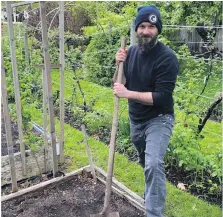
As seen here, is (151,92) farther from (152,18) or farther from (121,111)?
(121,111)

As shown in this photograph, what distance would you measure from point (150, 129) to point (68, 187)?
1.39m

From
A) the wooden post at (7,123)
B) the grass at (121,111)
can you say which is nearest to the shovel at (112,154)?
the wooden post at (7,123)

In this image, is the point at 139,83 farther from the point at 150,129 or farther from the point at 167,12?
the point at 167,12

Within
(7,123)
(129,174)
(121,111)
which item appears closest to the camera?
(7,123)

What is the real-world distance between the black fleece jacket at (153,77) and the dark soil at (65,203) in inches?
36.9

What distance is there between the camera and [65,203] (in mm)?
3150

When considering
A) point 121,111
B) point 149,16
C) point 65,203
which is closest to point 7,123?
point 65,203

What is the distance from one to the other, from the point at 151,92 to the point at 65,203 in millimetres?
1554

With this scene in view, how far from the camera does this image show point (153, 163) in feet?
7.76

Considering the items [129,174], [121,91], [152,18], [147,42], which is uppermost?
[152,18]

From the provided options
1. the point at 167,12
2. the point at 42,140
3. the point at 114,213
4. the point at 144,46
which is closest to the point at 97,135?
the point at 42,140

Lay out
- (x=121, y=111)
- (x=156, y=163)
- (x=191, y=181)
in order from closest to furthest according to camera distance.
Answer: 1. (x=156, y=163)
2. (x=191, y=181)
3. (x=121, y=111)

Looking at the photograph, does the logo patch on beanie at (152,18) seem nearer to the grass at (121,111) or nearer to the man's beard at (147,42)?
the man's beard at (147,42)

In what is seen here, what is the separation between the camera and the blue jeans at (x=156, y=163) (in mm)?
2387
